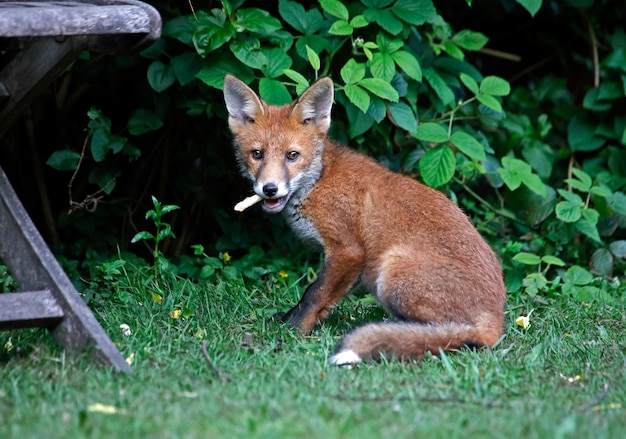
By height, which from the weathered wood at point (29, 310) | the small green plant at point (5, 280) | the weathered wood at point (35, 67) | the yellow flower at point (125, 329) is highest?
the weathered wood at point (35, 67)

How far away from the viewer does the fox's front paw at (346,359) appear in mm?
3795

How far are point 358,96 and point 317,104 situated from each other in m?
0.27

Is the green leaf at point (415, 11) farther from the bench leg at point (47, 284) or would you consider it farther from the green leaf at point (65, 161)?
the bench leg at point (47, 284)

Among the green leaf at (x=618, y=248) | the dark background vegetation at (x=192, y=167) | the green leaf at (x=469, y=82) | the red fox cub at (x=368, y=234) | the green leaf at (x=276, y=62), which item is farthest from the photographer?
the green leaf at (x=618, y=248)

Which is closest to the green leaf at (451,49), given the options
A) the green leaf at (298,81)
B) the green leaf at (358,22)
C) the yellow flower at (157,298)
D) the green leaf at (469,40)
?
the green leaf at (469,40)

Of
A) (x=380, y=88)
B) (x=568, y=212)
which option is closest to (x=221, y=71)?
(x=380, y=88)

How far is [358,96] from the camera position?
5.02 metres

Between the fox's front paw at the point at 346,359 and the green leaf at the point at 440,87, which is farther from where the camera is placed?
the green leaf at the point at 440,87

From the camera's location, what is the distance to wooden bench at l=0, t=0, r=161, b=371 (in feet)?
11.2

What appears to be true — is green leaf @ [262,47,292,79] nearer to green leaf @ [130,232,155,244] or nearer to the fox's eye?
the fox's eye

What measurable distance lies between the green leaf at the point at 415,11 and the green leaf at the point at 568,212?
160 centimetres

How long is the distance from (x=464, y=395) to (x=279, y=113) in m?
2.25

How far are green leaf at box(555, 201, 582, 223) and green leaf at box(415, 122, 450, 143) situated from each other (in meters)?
0.95

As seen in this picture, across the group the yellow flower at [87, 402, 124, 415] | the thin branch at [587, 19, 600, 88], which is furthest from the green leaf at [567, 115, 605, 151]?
the yellow flower at [87, 402, 124, 415]
